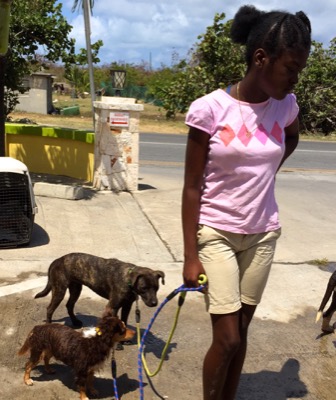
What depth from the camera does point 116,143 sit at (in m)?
9.88

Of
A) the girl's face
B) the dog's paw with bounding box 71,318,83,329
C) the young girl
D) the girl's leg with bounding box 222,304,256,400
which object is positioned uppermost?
the girl's face

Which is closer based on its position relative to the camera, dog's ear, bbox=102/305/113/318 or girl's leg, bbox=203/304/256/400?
girl's leg, bbox=203/304/256/400

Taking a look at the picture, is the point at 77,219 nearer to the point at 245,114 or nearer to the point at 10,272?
the point at 10,272

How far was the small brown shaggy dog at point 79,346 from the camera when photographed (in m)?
3.41

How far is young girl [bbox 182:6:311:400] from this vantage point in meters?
2.59

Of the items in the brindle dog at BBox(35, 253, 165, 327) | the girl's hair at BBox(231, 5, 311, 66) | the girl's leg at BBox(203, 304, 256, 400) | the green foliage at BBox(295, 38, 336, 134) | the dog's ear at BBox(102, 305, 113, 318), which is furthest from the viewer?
the green foliage at BBox(295, 38, 336, 134)

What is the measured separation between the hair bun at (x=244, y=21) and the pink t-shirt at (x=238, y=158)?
0.33 meters

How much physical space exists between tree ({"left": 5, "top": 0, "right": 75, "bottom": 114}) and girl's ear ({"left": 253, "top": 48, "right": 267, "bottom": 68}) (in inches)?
317

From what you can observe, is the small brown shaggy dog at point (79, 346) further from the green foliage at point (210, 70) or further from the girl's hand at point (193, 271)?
the green foliage at point (210, 70)

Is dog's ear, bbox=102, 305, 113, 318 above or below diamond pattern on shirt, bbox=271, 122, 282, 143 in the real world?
below

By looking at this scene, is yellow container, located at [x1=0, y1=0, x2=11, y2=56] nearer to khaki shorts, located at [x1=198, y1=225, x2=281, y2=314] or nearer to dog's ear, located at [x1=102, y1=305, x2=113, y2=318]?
dog's ear, located at [x1=102, y1=305, x2=113, y2=318]

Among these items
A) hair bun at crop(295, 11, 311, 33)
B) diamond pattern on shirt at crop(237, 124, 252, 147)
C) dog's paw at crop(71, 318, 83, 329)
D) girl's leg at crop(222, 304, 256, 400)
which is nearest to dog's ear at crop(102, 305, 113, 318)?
dog's paw at crop(71, 318, 83, 329)

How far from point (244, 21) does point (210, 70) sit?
20.2 meters

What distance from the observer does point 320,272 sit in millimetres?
6102
